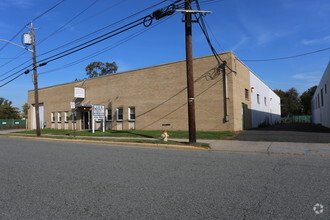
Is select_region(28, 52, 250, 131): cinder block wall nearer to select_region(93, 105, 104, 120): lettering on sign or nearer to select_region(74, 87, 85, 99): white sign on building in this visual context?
select_region(74, 87, 85, 99): white sign on building

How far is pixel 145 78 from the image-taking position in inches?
934

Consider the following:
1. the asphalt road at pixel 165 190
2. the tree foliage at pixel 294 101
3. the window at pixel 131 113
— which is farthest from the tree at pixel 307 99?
the asphalt road at pixel 165 190

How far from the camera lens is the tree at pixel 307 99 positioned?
80438mm

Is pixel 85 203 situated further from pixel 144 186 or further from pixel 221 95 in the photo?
pixel 221 95

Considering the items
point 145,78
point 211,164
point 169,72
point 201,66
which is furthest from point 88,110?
point 211,164

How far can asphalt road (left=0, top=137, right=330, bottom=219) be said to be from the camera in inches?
161

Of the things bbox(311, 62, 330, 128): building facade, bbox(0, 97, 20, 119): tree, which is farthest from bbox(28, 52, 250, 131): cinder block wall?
bbox(0, 97, 20, 119): tree

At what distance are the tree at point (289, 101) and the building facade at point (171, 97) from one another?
4859 centimetres

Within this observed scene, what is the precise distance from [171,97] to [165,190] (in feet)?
55.3

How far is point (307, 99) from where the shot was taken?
3164 inches

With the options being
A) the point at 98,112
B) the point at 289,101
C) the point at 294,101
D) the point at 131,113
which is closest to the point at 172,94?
the point at 131,113

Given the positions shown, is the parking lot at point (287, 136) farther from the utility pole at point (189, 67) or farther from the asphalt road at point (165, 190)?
the asphalt road at point (165, 190)

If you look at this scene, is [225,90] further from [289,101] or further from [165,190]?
[289,101]

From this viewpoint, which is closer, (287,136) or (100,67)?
(287,136)
